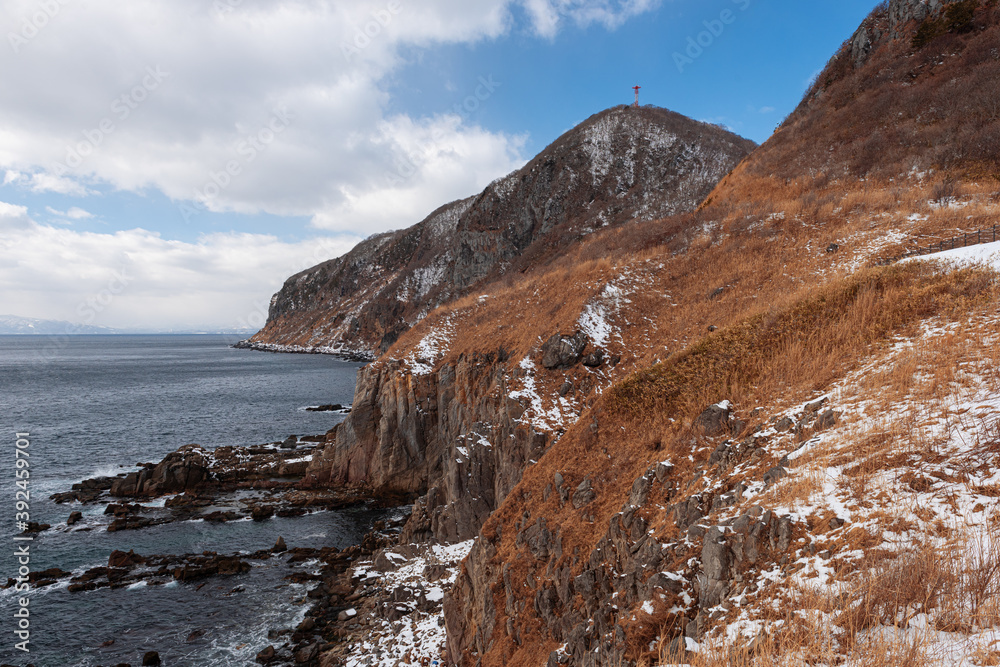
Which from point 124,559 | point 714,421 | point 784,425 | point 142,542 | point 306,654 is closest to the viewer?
point 784,425

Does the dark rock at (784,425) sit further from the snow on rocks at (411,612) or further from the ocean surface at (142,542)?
the ocean surface at (142,542)

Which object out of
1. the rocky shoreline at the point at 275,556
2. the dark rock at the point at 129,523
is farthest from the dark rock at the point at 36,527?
the dark rock at the point at 129,523

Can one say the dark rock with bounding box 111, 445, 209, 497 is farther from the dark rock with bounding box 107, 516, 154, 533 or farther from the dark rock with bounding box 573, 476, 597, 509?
the dark rock with bounding box 573, 476, 597, 509

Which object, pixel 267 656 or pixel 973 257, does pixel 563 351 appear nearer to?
pixel 973 257

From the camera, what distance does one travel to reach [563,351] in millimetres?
20531

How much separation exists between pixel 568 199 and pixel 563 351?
7352cm

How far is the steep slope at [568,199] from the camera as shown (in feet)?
261

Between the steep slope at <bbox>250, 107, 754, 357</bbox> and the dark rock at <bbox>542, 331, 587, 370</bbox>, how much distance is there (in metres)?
47.7

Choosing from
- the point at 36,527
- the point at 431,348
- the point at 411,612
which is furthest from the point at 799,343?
the point at 36,527

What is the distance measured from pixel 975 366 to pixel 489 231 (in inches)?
3688

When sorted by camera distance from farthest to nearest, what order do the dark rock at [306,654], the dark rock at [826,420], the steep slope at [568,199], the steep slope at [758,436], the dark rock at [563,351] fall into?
1. the steep slope at [568,199]
2. the dark rock at [563,351]
3. the dark rock at [306,654]
4. the dark rock at [826,420]
5. the steep slope at [758,436]

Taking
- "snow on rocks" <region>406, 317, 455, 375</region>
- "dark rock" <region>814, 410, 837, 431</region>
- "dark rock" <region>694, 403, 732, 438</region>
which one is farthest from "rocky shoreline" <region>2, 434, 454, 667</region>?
"dark rock" <region>814, 410, 837, 431</region>

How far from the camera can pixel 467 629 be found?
13.8 meters

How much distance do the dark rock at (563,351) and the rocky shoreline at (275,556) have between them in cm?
950
